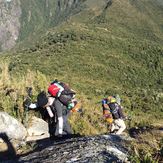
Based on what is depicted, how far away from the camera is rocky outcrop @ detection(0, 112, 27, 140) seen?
8.69 metres

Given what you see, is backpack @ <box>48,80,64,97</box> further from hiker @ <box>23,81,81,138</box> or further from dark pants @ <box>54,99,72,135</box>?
dark pants @ <box>54,99,72,135</box>

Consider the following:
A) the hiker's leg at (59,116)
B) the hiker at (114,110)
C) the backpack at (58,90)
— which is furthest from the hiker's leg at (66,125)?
the hiker at (114,110)

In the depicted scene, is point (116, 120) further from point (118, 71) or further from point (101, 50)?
point (101, 50)

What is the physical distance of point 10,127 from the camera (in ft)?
28.6

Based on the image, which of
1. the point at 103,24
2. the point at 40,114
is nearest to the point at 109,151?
the point at 40,114

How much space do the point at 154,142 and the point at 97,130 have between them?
420 cm

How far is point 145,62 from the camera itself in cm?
13338

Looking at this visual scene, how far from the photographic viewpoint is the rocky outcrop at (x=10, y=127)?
8688mm

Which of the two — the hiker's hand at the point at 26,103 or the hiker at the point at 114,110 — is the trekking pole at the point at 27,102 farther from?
the hiker at the point at 114,110

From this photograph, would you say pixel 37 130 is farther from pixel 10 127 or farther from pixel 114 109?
pixel 114 109

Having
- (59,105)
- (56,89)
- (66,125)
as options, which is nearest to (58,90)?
(56,89)

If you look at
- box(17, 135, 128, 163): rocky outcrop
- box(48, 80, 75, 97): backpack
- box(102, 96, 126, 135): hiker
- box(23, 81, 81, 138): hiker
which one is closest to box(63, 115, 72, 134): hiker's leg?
box(23, 81, 81, 138): hiker

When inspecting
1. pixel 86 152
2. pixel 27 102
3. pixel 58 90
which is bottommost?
pixel 86 152

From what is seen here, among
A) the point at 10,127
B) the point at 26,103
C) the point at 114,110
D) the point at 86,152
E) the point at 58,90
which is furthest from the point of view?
the point at 114,110
